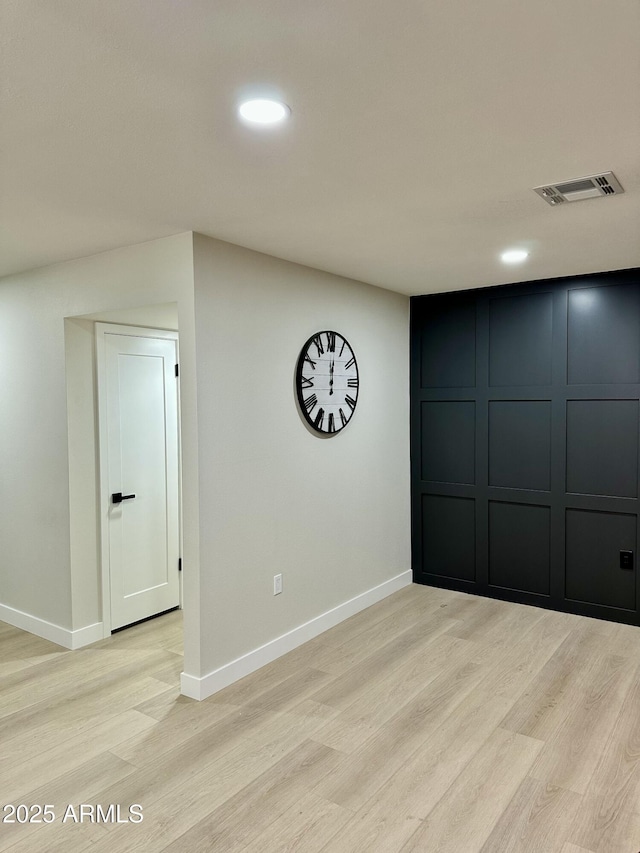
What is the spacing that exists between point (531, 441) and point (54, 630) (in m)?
3.49

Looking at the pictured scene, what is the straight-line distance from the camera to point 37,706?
3.11 metres

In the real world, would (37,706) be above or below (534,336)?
below

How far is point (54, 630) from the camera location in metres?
3.92

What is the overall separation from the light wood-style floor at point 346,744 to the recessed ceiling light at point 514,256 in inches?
92.8

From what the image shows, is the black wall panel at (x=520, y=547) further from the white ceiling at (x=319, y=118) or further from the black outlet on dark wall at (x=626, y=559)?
the white ceiling at (x=319, y=118)

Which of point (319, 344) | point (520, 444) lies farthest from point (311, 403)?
point (520, 444)

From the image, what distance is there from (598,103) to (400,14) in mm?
723

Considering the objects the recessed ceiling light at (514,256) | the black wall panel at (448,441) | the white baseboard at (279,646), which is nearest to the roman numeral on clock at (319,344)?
the recessed ceiling light at (514,256)

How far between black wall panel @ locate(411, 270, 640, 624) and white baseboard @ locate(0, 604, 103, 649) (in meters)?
2.54

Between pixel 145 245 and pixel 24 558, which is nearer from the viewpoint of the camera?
pixel 145 245

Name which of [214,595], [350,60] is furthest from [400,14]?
[214,595]

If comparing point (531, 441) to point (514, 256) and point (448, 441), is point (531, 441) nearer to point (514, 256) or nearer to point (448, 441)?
point (448, 441)

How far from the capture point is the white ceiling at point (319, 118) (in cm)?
134

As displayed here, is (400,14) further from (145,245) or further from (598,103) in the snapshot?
(145,245)
